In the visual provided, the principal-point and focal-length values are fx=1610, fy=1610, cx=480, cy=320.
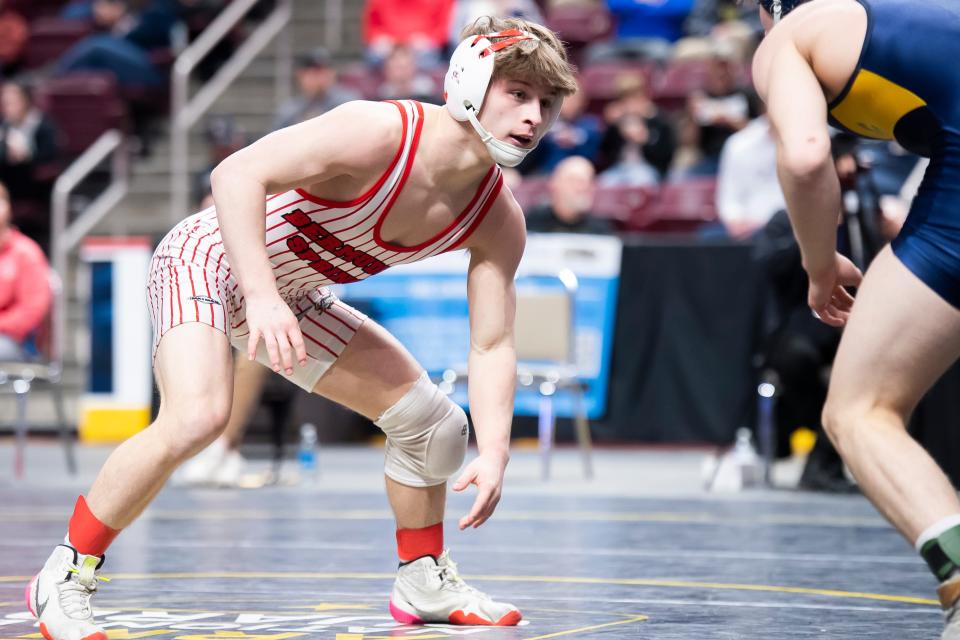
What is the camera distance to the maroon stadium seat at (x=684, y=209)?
10805mm

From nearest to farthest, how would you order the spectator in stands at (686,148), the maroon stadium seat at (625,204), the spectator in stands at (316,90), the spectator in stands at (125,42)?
the maroon stadium seat at (625,204) → the spectator in stands at (686,148) → the spectator in stands at (316,90) → the spectator in stands at (125,42)

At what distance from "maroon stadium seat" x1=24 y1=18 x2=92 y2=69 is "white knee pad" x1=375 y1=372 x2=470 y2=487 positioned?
11708mm

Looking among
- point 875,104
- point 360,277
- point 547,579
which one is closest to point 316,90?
point 547,579

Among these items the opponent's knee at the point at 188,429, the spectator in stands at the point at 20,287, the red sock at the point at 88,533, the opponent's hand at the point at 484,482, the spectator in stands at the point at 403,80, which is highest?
the opponent's knee at the point at 188,429

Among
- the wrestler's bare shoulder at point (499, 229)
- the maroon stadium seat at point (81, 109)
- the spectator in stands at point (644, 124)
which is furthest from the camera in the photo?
the maroon stadium seat at point (81, 109)

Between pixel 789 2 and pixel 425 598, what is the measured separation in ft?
5.50

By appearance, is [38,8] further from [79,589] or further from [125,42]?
[79,589]

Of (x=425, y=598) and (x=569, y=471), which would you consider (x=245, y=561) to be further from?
(x=569, y=471)

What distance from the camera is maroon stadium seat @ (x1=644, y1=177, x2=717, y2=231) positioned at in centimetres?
1080

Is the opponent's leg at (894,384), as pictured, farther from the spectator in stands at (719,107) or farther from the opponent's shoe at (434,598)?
the spectator in stands at (719,107)

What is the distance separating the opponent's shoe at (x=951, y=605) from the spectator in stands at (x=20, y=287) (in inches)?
262

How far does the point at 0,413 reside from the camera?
1223 centimetres

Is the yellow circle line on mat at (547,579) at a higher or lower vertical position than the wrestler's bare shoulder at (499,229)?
lower

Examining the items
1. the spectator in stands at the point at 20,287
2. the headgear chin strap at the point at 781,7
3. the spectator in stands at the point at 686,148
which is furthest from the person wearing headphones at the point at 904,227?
the spectator in stands at the point at 686,148
